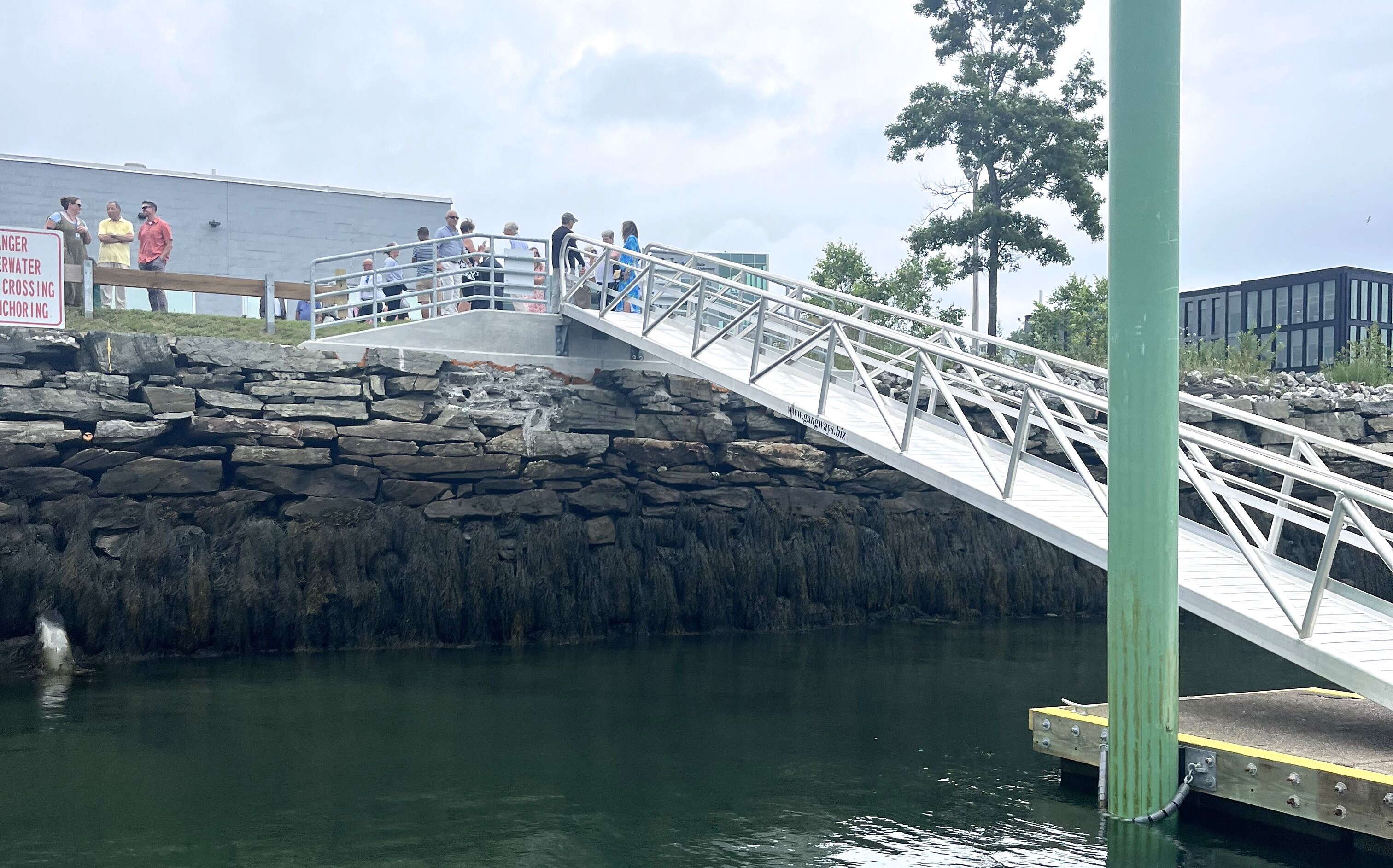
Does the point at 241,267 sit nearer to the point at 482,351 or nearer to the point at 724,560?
the point at 482,351

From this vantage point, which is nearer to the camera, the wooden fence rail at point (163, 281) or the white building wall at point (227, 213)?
the wooden fence rail at point (163, 281)

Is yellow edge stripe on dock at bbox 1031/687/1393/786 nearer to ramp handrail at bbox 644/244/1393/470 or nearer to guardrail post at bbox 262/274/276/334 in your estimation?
ramp handrail at bbox 644/244/1393/470

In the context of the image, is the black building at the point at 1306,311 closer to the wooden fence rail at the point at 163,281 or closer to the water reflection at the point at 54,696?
the wooden fence rail at the point at 163,281

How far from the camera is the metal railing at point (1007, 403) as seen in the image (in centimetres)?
740

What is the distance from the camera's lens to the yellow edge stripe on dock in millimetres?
6543

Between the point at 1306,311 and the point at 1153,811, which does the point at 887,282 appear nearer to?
the point at 1306,311

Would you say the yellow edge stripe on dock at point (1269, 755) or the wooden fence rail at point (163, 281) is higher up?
the wooden fence rail at point (163, 281)

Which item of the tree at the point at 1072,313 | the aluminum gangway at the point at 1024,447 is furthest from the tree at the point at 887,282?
the aluminum gangway at the point at 1024,447

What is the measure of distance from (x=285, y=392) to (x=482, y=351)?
2476 millimetres

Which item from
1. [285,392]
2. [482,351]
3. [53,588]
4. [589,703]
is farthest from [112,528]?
[589,703]

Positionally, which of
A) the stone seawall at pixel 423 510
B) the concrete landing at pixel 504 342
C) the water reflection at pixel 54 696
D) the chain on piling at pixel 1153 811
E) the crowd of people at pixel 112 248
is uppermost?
the crowd of people at pixel 112 248

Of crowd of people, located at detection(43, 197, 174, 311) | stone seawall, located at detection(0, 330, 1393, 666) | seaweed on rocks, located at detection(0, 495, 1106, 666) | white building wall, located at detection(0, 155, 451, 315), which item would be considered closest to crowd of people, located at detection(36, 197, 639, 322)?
crowd of people, located at detection(43, 197, 174, 311)

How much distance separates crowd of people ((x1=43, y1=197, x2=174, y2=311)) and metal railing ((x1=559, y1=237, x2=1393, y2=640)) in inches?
207

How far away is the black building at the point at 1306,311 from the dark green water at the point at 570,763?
1264 inches
